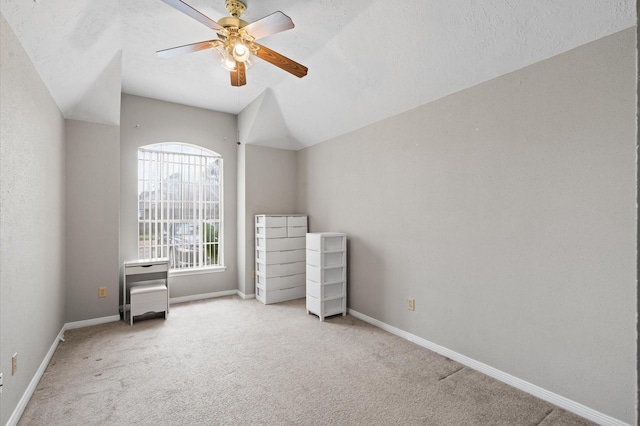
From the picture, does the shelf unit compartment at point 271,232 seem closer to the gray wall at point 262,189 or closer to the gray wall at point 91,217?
the gray wall at point 262,189

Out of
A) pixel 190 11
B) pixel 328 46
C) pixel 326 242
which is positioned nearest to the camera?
pixel 190 11

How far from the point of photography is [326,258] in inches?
146

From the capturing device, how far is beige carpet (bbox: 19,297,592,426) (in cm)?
194

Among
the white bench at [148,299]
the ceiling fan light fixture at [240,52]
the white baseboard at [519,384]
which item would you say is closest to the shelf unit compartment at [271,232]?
the white bench at [148,299]

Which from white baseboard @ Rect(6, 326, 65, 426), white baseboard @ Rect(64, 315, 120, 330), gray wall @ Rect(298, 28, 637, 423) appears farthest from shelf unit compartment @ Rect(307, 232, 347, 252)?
white baseboard @ Rect(6, 326, 65, 426)

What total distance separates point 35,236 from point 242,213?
2565mm

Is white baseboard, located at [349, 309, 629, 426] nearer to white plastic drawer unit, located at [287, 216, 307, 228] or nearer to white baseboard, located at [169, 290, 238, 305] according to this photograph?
white plastic drawer unit, located at [287, 216, 307, 228]

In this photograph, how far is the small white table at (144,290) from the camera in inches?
140

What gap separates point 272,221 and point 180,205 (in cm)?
144

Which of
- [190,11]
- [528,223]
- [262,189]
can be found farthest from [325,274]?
[190,11]

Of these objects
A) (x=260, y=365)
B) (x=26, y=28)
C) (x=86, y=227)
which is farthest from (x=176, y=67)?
(x=260, y=365)

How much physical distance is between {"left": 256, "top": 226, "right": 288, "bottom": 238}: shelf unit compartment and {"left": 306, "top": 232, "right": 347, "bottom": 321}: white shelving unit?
2.36 feet

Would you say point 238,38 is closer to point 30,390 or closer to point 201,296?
point 30,390

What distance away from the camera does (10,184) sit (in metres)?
1.83
